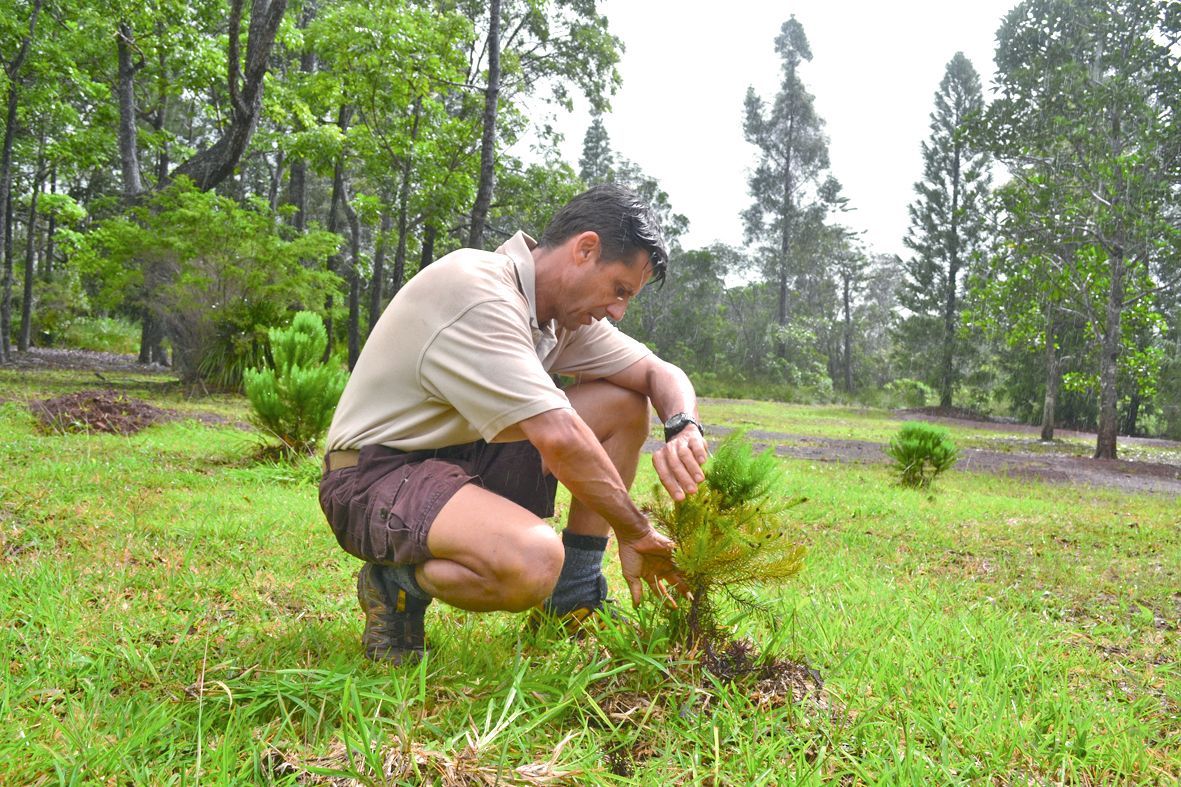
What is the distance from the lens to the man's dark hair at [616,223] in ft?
6.07

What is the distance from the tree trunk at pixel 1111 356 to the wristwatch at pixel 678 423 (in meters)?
11.5

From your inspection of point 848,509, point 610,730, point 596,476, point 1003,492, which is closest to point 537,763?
point 610,730

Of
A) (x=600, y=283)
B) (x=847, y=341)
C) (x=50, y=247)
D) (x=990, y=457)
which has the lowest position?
(x=990, y=457)

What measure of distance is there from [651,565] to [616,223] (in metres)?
0.89

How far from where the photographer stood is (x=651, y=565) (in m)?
1.88

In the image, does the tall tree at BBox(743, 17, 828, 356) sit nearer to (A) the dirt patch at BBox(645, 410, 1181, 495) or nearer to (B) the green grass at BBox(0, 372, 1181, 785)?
(A) the dirt patch at BBox(645, 410, 1181, 495)

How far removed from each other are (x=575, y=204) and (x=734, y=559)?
1010 mm

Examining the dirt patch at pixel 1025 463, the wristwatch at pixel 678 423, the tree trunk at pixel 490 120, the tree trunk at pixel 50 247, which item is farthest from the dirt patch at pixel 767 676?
the tree trunk at pixel 50 247

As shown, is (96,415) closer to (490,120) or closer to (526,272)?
(526,272)

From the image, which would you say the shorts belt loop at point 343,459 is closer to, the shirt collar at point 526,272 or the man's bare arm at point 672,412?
the shirt collar at point 526,272

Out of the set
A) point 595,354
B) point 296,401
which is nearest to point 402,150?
→ point 296,401

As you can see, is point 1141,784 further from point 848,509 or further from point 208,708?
point 848,509

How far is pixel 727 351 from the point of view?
33.0 metres

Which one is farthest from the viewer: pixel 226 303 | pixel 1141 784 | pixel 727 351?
pixel 727 351
